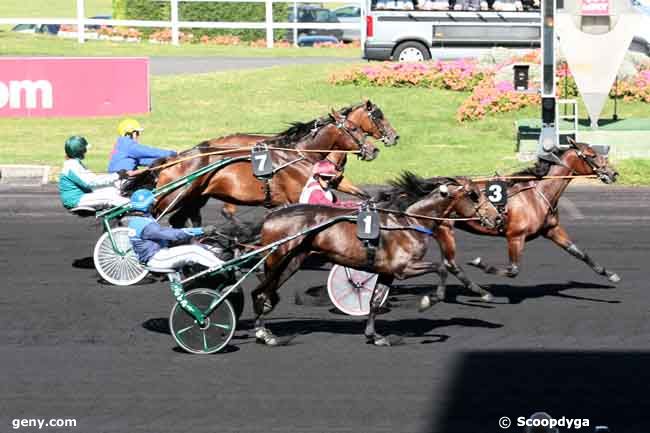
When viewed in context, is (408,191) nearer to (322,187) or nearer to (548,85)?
(322,187)

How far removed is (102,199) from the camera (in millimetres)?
14156

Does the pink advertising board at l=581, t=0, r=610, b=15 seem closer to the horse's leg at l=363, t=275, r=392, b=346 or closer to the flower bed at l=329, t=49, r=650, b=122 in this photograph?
the flower bed at l=329, t=49, r=650, b=122

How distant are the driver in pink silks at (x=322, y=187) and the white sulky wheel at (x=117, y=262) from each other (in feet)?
8.17

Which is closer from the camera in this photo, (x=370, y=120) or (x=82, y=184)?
(x=82, y=184)

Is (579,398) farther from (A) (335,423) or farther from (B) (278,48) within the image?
(B) (278,48)

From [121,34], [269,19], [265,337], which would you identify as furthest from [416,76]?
[265,337]

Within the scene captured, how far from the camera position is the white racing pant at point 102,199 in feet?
46.4

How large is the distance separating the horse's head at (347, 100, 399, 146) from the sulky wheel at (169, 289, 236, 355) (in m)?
4.19

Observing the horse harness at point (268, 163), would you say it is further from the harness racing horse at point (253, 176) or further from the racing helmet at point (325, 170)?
the racing helmet at point (325, 170)

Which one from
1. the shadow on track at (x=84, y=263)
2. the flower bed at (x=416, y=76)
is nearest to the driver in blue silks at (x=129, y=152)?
the shadow on track at (x=84, y=263)

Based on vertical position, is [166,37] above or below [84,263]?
above

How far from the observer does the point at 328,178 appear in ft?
A: 39.6

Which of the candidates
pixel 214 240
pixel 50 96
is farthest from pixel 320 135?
pixel 50 96

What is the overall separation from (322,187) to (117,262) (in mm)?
2972
